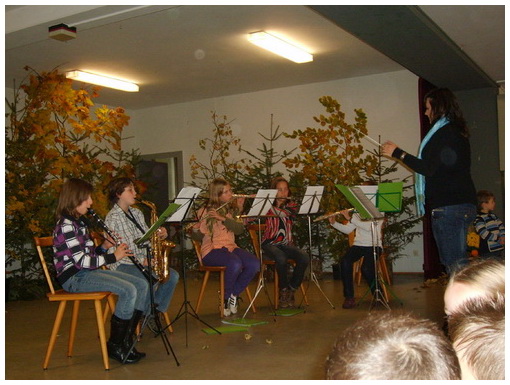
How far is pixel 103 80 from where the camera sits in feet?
23.4

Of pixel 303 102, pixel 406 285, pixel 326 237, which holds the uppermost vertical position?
pixel 303 102

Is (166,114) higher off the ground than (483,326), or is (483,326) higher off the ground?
(166,114)

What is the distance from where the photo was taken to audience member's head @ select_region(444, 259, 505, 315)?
3.81ft

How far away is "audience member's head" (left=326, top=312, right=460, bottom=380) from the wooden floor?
7.27ft

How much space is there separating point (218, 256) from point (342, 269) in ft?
3.74

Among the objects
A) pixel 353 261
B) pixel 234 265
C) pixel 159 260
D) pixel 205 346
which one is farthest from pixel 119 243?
pixel 353 261

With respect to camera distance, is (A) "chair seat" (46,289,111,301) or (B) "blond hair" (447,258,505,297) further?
(A) "chair seat" (46,289,111,301)

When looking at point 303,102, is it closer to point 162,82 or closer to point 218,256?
point 162,82

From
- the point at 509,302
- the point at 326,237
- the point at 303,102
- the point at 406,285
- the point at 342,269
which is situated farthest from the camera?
the point at 303,102

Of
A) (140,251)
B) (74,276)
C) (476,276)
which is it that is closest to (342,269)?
(140,251)

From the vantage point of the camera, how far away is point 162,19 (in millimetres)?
4977

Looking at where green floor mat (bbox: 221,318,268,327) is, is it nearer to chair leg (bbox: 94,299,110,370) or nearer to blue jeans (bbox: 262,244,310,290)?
blue jeans (bbox: 262,244,310,290)

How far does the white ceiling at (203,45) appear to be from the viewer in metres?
4.26

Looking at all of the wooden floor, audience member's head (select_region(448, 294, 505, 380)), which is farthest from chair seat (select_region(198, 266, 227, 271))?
audience member's head (select_region(448, 294, 505, 380))
